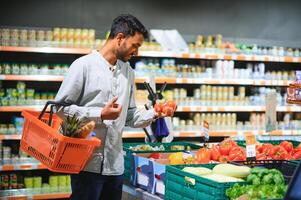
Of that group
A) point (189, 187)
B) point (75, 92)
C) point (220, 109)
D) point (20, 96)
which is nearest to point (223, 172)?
point (189, 187)

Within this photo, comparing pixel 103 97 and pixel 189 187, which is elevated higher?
pixel 103 97

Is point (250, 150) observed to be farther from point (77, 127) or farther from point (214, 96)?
point (214, 96)

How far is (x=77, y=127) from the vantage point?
10.8 feet

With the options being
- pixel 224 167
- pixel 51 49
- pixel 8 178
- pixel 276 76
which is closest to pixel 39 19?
pixel 51 49

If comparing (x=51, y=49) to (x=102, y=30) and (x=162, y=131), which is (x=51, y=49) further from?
(x=162, y=131)

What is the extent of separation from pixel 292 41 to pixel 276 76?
100 cm

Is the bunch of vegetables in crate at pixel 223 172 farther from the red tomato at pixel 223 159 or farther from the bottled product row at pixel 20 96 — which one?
the bottled product row at pixel 20 96

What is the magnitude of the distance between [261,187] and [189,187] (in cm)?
44

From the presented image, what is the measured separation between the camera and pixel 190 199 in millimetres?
3273

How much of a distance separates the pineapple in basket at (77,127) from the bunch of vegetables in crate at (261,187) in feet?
2.86

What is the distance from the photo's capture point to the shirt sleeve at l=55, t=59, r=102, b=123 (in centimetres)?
342

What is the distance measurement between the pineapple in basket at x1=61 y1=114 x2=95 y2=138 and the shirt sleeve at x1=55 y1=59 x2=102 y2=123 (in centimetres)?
8

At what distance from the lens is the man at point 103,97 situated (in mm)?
3498

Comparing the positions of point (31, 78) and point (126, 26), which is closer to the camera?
point (126, 26)
